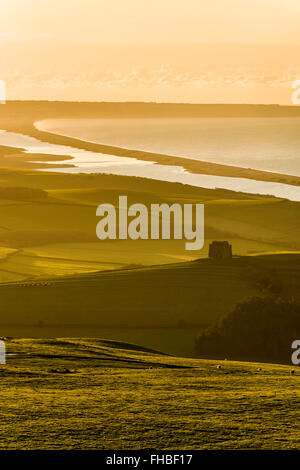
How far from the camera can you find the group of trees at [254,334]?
51.8 metres

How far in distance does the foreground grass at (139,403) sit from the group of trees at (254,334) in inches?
504

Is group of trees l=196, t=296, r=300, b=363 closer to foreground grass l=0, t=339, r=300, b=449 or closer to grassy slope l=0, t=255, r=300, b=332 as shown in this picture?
grassy slope l=0, t=255, r=300, b=332

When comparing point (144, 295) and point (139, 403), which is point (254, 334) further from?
point (139, 403)

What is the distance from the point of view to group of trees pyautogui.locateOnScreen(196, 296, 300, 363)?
170ft

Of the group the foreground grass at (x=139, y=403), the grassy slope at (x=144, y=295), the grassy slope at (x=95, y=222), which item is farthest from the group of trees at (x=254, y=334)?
the grassy slope at (x=95, y=222)

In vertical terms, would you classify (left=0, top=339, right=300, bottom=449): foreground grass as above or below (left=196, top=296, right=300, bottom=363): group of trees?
below

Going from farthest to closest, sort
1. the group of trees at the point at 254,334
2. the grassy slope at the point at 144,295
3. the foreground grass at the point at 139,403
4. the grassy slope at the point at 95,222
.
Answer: the grassy slope at the point at 95,222, the grassy slope at the point at 144,295, the group of trees at the point at 254,334, the foreground grass at the point at 139,403

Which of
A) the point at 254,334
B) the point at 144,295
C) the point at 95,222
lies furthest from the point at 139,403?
the point at 95,222

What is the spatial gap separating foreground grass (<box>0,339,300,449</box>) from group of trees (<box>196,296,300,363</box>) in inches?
504

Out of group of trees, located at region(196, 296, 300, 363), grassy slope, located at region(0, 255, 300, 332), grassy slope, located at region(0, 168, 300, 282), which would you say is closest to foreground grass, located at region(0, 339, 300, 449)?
group of trees, located at region(196, 296, 300, 363)

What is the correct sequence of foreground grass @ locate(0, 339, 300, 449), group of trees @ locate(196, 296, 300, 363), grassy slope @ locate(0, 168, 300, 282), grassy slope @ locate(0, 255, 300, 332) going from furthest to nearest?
grassy slope @ locate(0, 168, 300, 282) < grassy slope @ locate(0, 255, 300, 332) < group of trees @ locate(196, 296, 300, 363) < foreground grass @ locate(0, 339, 300, 449)

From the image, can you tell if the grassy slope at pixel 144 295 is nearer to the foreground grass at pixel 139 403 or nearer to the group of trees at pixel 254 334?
the group of trees at pixel 254 334

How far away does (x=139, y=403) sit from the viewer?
27.1m

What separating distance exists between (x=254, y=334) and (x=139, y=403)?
1045 inches
